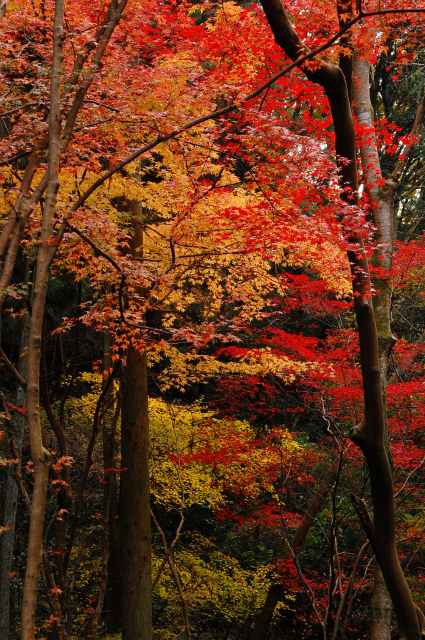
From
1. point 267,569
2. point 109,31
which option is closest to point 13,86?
point 109,31

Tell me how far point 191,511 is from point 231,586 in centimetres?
235

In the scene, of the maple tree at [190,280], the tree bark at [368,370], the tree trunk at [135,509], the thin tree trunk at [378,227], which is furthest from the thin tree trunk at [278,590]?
the tree bark at [368,370]

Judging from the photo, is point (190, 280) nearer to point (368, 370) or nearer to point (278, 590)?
point (368, 370)

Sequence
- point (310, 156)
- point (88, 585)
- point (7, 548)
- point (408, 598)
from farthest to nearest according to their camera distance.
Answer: point (88, 585) < point (7, 548) < point (310, 156) < point (408, 598)

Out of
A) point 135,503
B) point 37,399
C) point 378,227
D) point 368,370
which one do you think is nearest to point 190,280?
point 378,227

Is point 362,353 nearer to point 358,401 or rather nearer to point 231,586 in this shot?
point 358,401

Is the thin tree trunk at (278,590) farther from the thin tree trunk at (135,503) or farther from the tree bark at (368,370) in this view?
the tree bark at (368,370)

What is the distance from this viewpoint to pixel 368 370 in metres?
3.71

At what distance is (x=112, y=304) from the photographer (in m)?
6.14

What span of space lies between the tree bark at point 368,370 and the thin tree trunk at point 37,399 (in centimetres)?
137

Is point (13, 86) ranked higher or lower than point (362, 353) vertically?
higher

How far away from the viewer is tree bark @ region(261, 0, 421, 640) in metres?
3.53

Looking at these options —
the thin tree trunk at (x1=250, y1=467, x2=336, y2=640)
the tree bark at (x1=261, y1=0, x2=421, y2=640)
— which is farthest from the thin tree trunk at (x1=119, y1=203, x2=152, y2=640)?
the tree bark at (x1=261, y1=0, x2=421, y2=640)

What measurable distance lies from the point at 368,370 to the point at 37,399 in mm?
1900
